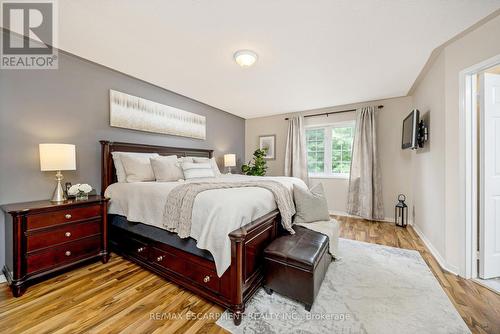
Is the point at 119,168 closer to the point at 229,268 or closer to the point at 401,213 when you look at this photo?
the point at 229,268

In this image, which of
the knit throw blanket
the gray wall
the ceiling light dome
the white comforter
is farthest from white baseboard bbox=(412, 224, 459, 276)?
the gray wall

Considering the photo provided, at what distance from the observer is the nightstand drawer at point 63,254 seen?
1.80m

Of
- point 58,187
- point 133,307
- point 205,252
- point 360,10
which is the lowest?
point 133,307

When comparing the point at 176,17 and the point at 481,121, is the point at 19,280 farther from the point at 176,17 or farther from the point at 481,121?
the point at 481,121

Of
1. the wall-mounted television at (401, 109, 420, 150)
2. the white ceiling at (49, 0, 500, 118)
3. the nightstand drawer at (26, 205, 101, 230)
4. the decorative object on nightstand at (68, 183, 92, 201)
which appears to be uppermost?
the white ceiling at (49, 0, 500, 118)

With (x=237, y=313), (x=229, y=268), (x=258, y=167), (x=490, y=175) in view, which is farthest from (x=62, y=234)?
(x=490, y=175)

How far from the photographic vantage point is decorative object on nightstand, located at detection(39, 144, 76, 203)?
1962 millimetres

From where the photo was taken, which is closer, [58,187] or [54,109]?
[58,187]

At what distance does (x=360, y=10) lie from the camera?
65.5 inches

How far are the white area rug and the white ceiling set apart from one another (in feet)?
7.87

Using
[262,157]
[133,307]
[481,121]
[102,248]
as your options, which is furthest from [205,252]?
[262,157]

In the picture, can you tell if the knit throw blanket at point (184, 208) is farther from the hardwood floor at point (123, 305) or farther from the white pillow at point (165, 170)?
the white pillow at point (165, 170)

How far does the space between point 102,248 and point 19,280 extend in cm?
62

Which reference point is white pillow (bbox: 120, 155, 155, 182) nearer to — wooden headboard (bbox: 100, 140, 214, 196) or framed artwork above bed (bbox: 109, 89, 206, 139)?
wooden headboard (bbox: 100, 140, 214, 196)
